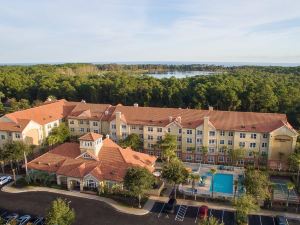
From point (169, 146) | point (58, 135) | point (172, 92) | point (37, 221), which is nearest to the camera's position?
point (37, 221)

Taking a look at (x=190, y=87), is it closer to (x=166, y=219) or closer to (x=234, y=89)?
(x=234, y=89)

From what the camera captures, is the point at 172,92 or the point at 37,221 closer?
the point at 37,221

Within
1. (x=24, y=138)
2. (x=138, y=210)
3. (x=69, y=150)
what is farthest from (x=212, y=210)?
(x=24, y=138)

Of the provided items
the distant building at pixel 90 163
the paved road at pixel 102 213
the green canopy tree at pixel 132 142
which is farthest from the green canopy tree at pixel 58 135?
the paved road at pixel 102 213

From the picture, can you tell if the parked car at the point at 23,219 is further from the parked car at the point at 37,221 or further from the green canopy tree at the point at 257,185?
the green canopy tree at the point at 257,185

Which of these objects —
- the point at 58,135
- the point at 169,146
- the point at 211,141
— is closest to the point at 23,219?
the point at 58,135

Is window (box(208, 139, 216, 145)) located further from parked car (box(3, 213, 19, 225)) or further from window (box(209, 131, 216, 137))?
parked car (box(3, 213, 19, 225))

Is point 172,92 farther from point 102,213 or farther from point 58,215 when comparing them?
point 58,215
